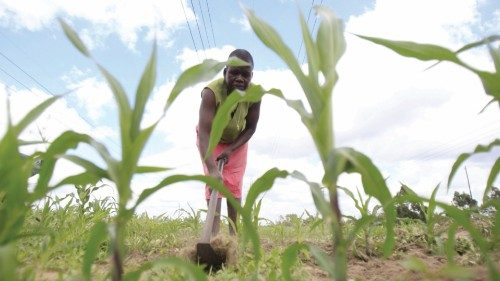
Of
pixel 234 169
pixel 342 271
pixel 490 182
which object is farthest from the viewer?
pixel 234 169

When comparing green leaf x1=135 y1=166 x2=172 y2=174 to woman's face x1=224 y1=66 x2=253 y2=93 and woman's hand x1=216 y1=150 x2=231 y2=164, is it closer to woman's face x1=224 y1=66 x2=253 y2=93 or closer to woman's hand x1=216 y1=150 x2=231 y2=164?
woman's face x1=224 y1=66 x2=253 y2=93

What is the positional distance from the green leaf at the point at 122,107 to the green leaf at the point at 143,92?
1cm

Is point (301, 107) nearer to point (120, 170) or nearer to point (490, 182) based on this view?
point (120, 170)

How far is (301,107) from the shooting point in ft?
3.41

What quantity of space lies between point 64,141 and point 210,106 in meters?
2.35

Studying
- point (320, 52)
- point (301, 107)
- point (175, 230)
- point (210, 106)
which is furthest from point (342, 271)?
point (175, 230)

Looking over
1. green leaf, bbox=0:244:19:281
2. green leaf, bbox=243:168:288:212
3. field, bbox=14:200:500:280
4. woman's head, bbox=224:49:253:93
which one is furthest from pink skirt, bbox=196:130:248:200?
green leaf, bbox=0:244:19:281

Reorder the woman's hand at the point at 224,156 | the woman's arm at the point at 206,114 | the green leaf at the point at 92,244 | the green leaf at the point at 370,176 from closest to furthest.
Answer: the green leaf at the point at 370,176 → the green leaf at the point at 92,244 → the woman's arm at the point at 206,114 → the woman's hand at the point at 224,156

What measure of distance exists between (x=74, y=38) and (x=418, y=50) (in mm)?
831

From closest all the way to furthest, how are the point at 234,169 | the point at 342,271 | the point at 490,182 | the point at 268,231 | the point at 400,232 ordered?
the point at 342,271 → the point at 490,182 → the point at 400,232 → the point at 234,169 → the point at 268,231

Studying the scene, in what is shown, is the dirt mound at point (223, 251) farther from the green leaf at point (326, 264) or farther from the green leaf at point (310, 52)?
the green leaf at point (310, 52)

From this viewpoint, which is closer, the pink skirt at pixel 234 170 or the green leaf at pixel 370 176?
the green leaf at pixel 370 176

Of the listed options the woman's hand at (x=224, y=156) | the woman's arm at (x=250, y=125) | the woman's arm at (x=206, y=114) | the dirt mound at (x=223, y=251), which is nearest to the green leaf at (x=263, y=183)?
the dirt mound at (x=223, y=251)

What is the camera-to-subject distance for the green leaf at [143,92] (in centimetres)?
98
